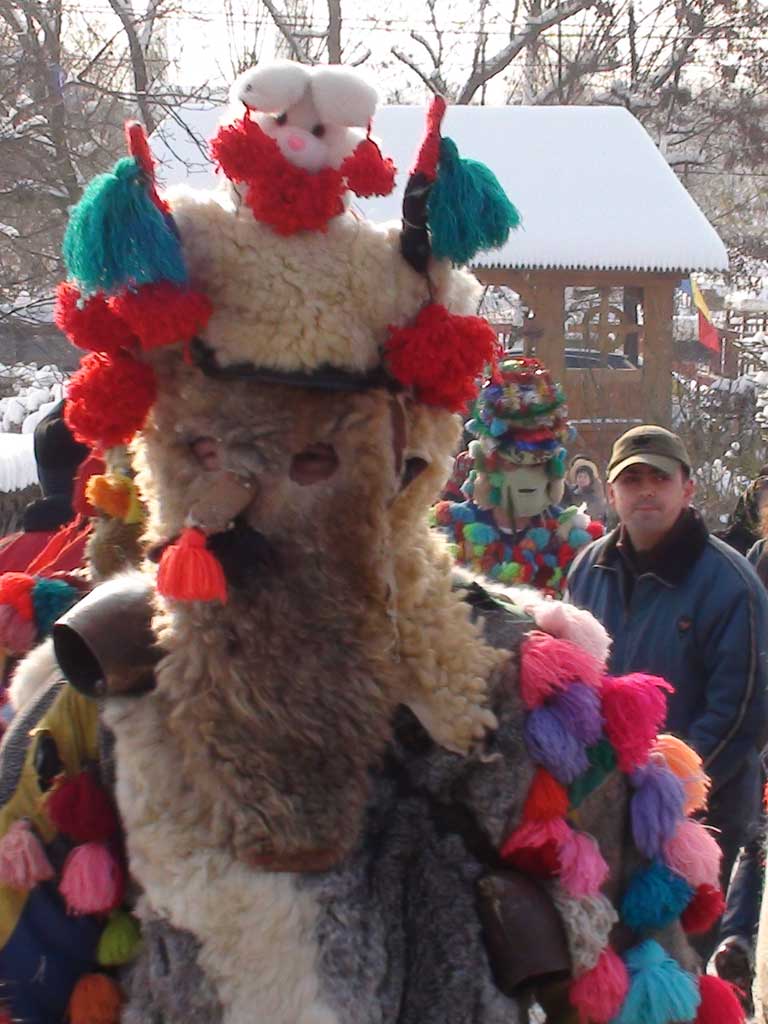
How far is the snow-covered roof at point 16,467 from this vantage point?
9.56 metres

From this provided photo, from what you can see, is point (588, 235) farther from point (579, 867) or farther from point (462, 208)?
point (579, 867)

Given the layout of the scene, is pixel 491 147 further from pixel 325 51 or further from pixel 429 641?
pixel 429 641

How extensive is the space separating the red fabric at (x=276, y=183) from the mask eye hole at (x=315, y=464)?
0.94 feet

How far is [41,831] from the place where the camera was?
1.79 meters

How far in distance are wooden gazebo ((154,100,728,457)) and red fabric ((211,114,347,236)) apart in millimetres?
11896

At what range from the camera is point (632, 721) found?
6.05ft

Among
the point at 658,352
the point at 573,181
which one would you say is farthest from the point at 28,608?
the point at 573,181

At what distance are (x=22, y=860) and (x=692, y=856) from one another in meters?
0.92

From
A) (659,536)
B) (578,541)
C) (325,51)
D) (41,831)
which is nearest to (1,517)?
(578,541)

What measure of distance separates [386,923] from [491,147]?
15.8 metres

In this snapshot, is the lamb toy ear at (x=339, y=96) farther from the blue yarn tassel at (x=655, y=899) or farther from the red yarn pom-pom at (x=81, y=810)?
the blue yarn tassel at (x=655, y=899)

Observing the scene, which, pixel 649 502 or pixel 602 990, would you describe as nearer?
pixel 602 990

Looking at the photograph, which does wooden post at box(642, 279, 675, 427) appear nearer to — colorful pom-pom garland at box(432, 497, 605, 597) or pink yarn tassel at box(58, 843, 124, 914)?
colorful pom-pom garland at box(432, 497, 605, 597)

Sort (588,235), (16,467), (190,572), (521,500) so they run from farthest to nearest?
(588,235), (16,467), (521,500), (190,572)
